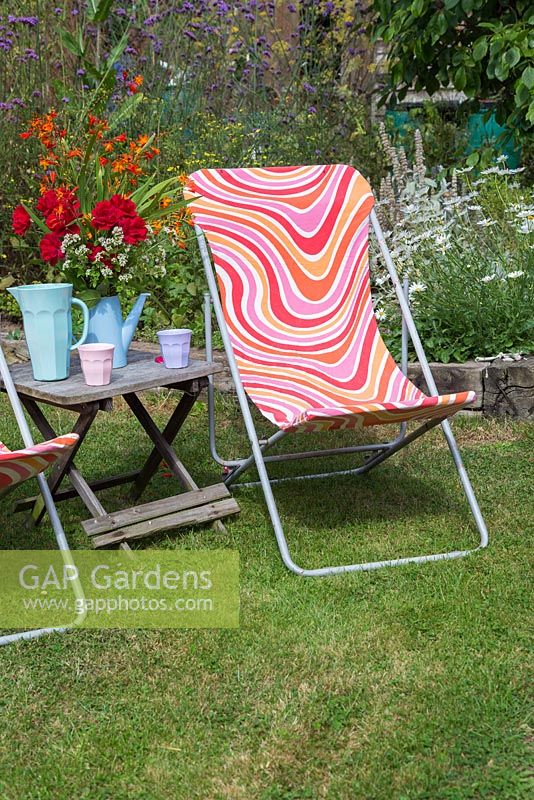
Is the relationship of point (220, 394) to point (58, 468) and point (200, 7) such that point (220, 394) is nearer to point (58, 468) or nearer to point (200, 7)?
point (58, 468)

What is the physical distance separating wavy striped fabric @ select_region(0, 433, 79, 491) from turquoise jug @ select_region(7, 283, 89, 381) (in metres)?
0.51

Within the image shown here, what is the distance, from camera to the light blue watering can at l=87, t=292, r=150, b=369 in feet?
10.2

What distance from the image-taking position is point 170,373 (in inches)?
119

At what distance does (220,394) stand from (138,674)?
2.35 metres

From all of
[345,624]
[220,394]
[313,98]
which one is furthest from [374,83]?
[345,624]

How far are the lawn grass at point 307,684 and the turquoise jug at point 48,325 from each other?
598 millimetres

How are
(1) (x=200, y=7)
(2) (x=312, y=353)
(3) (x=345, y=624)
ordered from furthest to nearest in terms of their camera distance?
(1) (x=200, y=7), (2) (x=312, y=353), (3) (x=345, y=624)

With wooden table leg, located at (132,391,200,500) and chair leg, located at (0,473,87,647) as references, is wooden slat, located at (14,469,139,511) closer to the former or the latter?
wooden table leg, located at (132,391,200,500)

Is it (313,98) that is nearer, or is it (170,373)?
(170,373)

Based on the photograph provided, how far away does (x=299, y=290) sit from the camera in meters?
3.63

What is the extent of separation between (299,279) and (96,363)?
1.07 metres

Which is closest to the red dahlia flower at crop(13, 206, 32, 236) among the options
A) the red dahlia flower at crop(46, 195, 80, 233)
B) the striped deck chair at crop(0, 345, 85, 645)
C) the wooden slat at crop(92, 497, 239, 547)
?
the red dahlia flower at crop(46, 195, 80, 233)

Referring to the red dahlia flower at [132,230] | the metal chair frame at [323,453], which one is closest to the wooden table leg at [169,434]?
the metal chair frame at [323,453]

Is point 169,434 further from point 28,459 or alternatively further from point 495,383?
point 495,383
